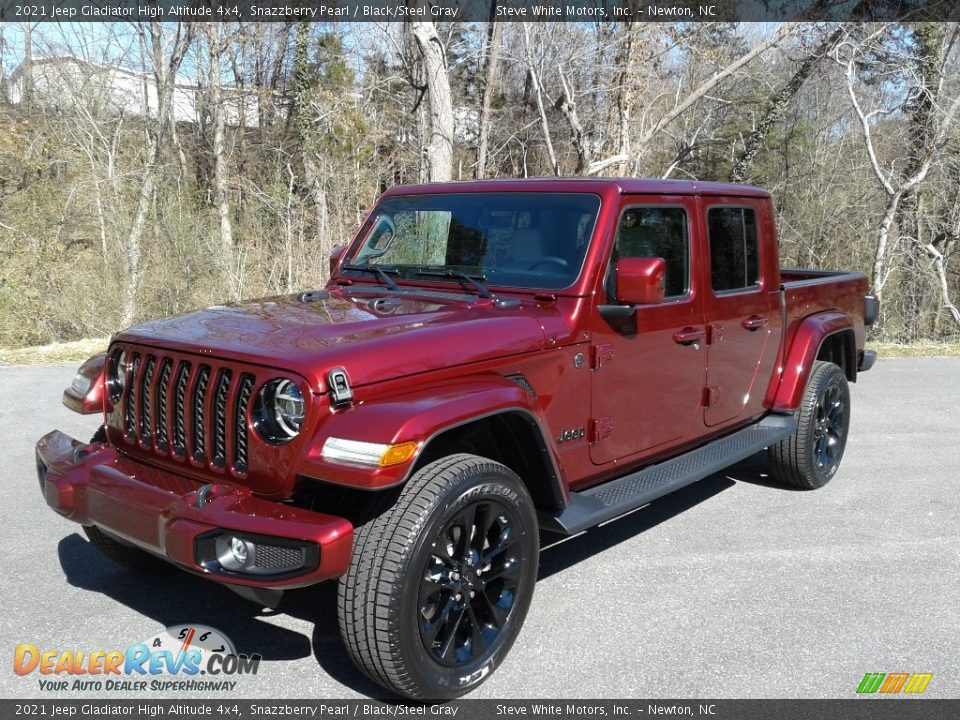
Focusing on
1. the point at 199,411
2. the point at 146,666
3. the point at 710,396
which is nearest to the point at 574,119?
the point at 710,396

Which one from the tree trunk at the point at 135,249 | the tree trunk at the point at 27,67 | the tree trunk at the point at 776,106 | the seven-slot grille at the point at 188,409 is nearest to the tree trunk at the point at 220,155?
the tree trunk at the point at 135,249

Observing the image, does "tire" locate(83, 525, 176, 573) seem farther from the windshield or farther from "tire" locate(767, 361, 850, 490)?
"tire" locate(767, 361, 850, 490)

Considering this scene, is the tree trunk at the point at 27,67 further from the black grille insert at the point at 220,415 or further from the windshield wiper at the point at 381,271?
the black grille insert at the point at 220,415

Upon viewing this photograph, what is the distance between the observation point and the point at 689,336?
4.43 meters

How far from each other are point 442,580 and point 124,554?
5.81ft

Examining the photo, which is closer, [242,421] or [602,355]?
[242,421]

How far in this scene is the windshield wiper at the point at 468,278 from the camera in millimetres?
3932

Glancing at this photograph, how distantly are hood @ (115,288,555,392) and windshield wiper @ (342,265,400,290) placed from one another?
249mm

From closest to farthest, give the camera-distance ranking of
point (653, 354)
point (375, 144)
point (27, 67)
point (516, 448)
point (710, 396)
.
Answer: point (516, 448)
point (653, 354)
point (710, 396)
point (27, 67)
point (375, 144)

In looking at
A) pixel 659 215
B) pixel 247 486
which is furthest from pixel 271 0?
pixel 247 486

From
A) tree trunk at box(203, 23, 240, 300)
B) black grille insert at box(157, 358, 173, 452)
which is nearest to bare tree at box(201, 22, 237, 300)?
tree trunk at box(203, 23, 240, 300)

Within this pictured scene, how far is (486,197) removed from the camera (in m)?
4.32

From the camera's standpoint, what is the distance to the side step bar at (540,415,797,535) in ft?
11.8

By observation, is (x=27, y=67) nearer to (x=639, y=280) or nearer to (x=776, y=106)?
(x=776, y=106)
